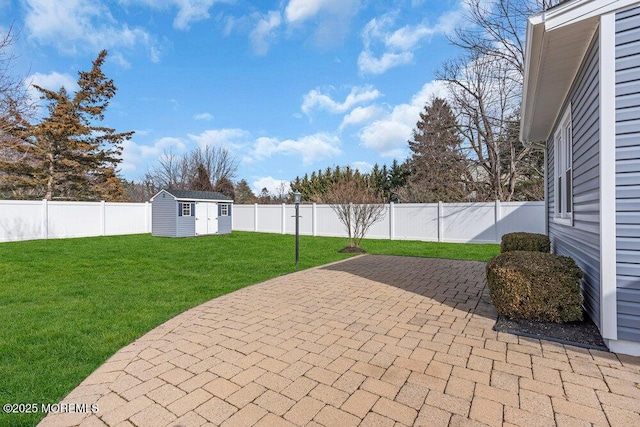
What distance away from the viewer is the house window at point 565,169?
4.34 metres

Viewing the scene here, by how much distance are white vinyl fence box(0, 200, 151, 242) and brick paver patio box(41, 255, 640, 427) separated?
1313cm

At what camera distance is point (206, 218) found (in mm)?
15523

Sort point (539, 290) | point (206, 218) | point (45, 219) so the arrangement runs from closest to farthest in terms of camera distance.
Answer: point (539, 290), point (45, 219), point (206, 218)

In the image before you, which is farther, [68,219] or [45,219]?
[68,219]

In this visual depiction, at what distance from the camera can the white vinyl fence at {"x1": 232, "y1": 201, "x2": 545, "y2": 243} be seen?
1049 cm

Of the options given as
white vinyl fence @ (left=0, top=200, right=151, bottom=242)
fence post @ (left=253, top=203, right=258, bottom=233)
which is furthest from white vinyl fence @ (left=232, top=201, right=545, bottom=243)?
white vinyl fence @ (left=0, top=200, right=151, bottom=242)

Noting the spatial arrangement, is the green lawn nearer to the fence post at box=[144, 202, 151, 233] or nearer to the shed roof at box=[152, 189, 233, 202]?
the shed roof at box=[152, 189, 233, 202]

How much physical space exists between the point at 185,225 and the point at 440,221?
1148 cm

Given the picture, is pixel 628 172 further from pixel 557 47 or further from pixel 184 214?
pixel 184 214

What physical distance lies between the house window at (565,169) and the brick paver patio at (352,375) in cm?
219

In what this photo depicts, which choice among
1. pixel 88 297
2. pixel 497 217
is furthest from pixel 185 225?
pixel 497 217

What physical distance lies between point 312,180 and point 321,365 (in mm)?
26943

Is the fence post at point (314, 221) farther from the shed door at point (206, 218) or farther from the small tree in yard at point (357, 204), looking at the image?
the shed door at point (206, 218)

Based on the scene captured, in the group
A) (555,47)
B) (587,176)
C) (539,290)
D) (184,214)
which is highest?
(555,47)
